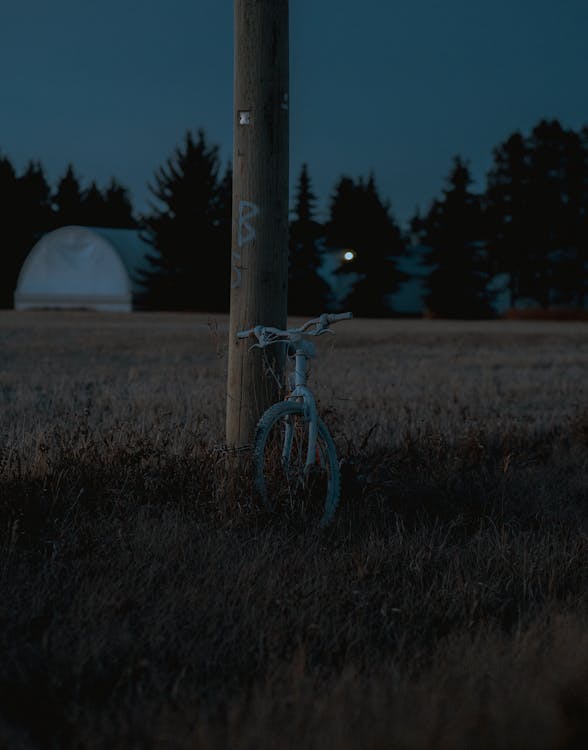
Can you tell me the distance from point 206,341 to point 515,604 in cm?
2094

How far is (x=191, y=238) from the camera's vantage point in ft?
161

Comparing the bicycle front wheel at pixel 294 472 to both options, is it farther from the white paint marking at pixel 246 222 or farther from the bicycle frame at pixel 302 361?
the white paint marking at pixel 246 222

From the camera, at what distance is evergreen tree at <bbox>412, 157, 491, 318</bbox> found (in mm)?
53031

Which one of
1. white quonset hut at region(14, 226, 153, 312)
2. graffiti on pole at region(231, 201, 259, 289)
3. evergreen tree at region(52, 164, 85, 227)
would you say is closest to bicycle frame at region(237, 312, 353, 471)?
graffiti on pole at region(231, 201, 259, 289)

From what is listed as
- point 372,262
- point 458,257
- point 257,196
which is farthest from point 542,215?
point 257,196

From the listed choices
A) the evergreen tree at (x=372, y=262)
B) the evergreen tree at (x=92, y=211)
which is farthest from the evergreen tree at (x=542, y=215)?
the evergreen tree at (x=92, y=211)

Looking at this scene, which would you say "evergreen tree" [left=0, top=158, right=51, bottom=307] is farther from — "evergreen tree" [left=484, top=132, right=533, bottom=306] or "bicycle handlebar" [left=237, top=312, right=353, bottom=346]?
"bicycle handlebar" [left=237, top=312, right=353, bottom=346]

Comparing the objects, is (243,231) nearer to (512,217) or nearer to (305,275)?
(305,275)

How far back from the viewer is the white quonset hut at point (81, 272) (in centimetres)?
4791

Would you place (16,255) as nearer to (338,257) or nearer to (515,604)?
(338,257)

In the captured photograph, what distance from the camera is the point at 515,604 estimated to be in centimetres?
392

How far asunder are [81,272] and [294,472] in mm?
45381

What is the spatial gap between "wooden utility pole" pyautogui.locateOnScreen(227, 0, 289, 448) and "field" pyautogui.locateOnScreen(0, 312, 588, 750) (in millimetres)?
496

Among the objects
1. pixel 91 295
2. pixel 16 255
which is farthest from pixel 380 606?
pixel 16 255
